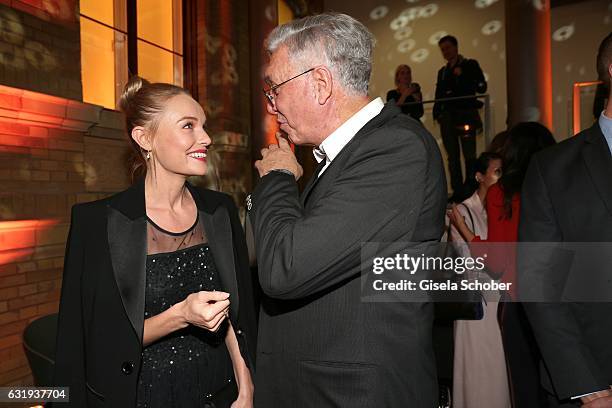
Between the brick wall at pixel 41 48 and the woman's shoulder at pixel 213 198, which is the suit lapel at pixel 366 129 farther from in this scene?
the brick wall at pixel 41 48

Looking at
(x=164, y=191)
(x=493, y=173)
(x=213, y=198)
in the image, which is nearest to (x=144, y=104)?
(x=164, y=191)

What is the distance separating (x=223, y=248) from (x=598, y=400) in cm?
139

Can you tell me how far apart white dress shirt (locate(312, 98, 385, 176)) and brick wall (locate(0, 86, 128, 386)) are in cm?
274

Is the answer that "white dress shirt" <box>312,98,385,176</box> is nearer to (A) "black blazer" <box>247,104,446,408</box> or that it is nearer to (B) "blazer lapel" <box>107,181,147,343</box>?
(A) "black blazer" <box>247,104,446,408</box>

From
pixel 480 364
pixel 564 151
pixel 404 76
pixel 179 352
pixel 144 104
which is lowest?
pixel 480 364

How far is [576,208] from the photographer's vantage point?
1.60 metres

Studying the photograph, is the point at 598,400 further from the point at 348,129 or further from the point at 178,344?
the point at 178,344

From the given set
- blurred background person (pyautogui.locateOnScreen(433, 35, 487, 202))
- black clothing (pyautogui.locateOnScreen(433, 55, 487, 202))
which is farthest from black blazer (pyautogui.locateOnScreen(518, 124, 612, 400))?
black clothing (pyautogui.locateOnScreen(433, 55, 487, 202))

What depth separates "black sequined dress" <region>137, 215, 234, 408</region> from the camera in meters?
1.70

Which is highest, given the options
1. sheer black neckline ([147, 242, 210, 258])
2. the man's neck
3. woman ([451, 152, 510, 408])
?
the man's neck

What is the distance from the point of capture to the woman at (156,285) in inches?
64.9

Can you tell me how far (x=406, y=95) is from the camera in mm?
6758

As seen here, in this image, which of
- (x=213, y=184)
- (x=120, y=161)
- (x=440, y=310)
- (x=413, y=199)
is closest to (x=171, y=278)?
(x=413, y=199)

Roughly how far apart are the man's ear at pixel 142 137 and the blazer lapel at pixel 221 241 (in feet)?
0.86
